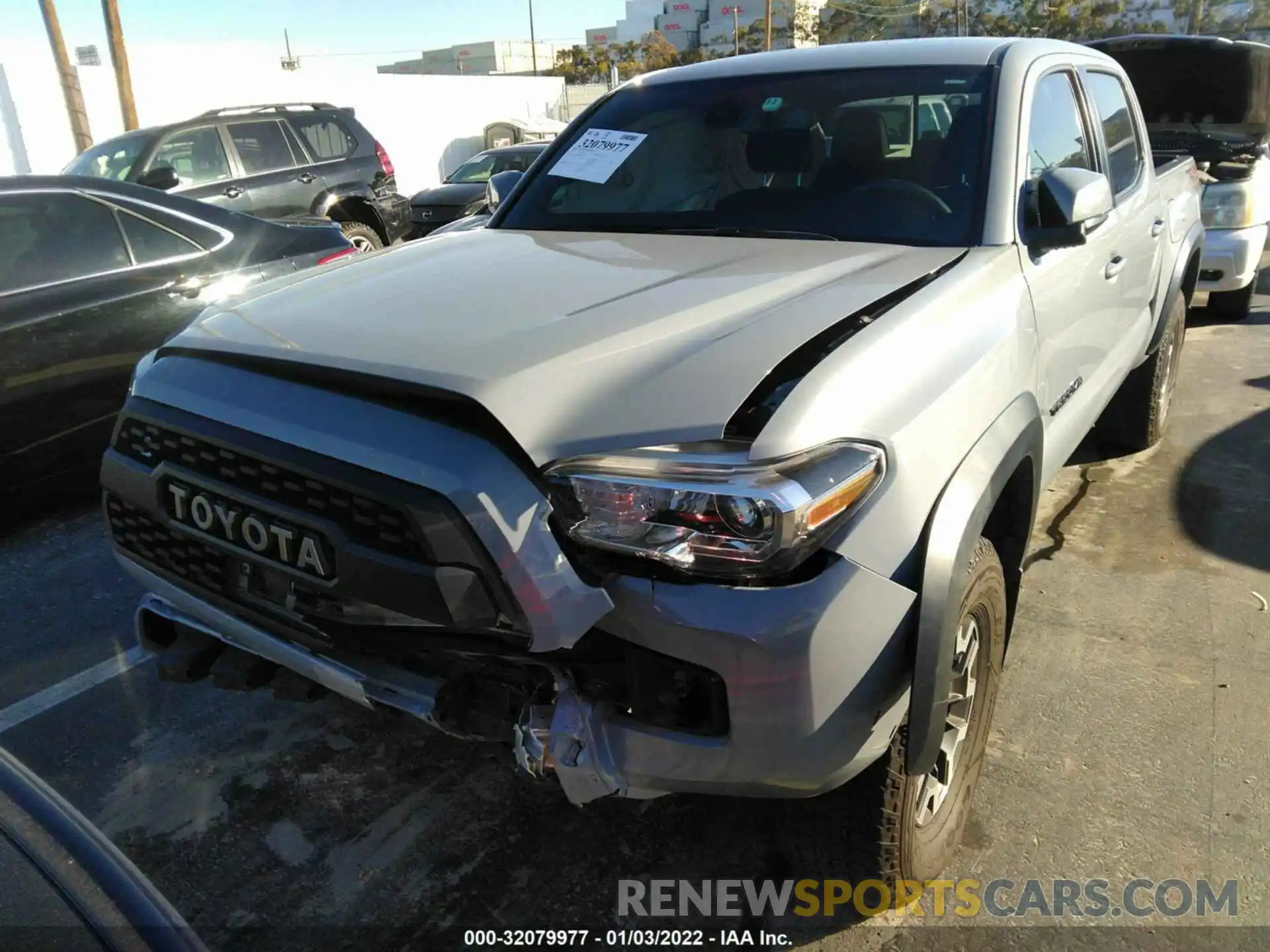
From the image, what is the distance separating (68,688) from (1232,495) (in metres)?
4.70

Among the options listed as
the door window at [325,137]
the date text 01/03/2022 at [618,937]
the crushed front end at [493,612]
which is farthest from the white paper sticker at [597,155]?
the door window at [325,137]

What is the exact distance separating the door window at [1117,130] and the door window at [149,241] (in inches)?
159

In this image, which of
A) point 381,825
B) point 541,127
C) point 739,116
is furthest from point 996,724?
point 541,127

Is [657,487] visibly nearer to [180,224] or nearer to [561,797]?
[561,797]

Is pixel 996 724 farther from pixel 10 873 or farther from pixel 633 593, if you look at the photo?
pixel 10 873

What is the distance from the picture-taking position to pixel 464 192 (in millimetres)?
12484

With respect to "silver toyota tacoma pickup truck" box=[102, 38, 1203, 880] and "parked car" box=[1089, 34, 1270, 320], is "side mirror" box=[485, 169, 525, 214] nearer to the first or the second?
"silver toyota tacoma pickup truck" box=[102, 38, 1203, 880]

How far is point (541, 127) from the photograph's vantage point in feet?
86.2

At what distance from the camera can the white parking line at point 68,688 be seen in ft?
9.78

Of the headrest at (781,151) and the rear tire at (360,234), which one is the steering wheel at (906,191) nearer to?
the headrest at (781,151)

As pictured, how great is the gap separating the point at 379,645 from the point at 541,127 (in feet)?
86.5

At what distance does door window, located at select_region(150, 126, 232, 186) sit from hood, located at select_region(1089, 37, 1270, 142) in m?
7.63

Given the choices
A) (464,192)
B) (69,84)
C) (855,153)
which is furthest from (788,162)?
(69,84)

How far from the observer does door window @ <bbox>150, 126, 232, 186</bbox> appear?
28.9 feet
